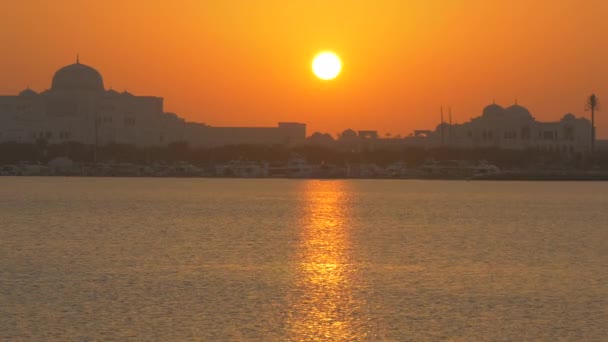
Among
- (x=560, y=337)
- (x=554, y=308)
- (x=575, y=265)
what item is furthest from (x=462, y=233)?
(x=560, y=337)

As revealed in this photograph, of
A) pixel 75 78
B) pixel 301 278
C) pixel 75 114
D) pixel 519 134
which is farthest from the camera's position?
pixel 519 134

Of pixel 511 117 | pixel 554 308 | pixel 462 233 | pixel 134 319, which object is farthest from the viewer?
pixel 511 117

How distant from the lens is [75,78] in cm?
17825

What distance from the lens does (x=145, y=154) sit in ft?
553

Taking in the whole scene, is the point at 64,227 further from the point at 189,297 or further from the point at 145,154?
the point at 145,154

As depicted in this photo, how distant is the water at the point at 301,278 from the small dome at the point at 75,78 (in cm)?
11250

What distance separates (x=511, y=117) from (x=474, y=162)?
114 feet

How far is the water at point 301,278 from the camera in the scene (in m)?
25.7

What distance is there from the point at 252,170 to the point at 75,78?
33.5 m

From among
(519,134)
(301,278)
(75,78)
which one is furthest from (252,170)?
(301,278)

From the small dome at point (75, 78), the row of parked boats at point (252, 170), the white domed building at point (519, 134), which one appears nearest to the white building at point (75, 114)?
the small dome at point (75, 78)

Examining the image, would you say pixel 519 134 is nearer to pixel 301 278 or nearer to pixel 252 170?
pixel 252 170

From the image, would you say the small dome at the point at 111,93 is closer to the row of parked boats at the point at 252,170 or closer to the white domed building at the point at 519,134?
the row of parked boats at the point at 252,170

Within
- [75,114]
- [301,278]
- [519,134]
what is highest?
[75,114]
